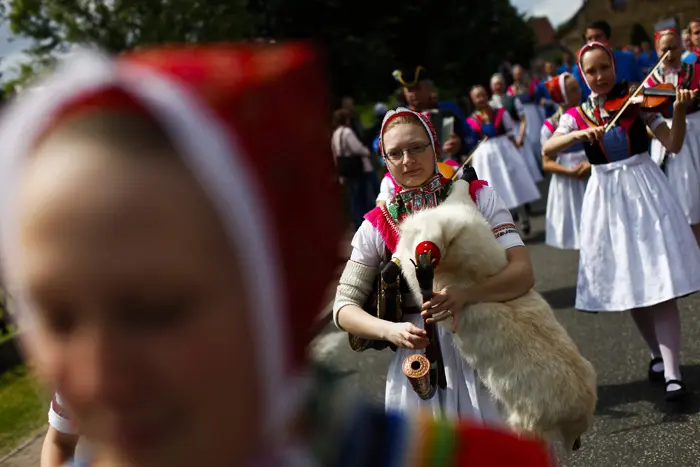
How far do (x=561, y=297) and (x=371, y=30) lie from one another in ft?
60.9

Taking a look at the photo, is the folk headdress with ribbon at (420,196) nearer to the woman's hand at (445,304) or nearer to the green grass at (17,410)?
the woman's hand at (445,304)

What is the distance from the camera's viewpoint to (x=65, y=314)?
88cm

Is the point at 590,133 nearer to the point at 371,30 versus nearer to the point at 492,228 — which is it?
the point at 492,228

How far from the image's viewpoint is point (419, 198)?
9.69ft

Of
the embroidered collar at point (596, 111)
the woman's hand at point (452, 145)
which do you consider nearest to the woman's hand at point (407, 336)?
the embroidered collar at point (596, 111)

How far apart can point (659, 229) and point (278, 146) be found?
4.24 metres

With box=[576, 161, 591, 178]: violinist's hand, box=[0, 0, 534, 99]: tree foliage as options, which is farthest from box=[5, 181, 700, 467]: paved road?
box=[0, 0, 534, 99]: tree foliage

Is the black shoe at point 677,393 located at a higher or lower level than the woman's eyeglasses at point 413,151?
lower

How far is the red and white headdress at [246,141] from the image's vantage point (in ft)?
2.84

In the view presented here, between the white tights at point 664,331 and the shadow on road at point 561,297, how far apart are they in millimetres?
1790

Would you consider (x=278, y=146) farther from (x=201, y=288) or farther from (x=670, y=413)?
(x=670, y=413)

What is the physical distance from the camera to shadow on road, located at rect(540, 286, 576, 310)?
6757 millimetres

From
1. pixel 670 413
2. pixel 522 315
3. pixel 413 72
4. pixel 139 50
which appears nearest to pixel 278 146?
pixel 139 50

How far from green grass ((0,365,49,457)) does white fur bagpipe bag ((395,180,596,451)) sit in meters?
3.05
